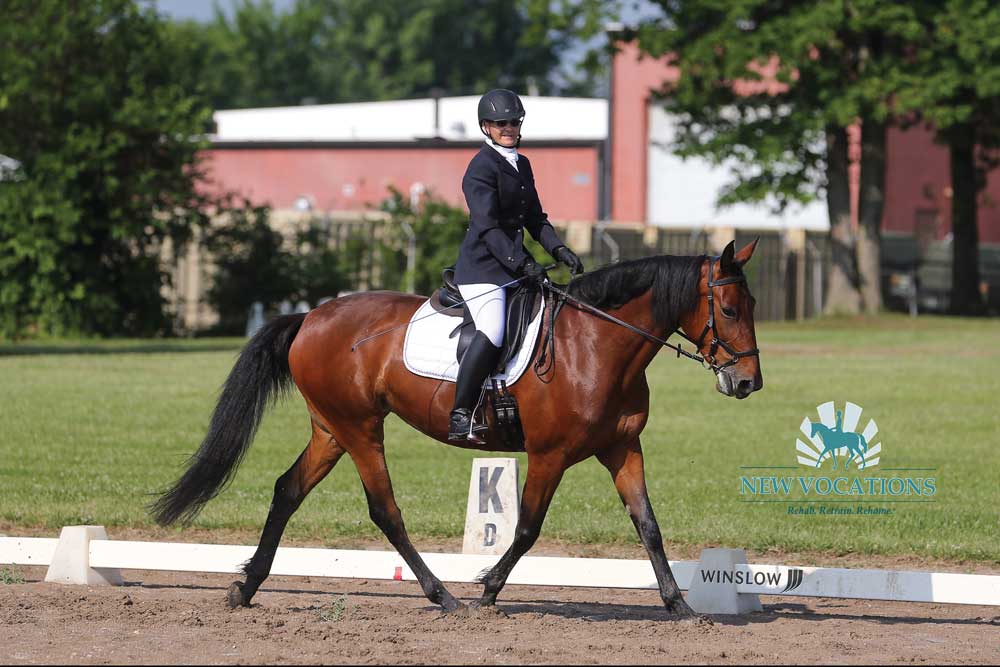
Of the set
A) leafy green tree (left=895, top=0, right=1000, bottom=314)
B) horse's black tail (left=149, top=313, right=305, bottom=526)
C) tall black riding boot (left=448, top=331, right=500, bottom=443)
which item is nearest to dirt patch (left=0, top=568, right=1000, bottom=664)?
horse's black tail (left=149, top=313, right=305, bottom=526)

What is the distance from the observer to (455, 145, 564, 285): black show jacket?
296 inches

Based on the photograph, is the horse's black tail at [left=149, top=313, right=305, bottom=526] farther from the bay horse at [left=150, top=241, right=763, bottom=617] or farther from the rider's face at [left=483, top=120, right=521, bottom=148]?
the rider's face at [left=483, top=120, right=521, bottom=148]

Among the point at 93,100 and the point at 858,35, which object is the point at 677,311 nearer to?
the point at 93,100

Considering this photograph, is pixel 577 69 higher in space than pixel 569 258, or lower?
higher

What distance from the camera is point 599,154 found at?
148 feet

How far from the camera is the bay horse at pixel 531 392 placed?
24.1 feet

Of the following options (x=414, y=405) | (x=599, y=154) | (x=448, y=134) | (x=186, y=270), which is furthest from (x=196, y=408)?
(x=448, y=134)

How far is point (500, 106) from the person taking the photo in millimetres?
7531

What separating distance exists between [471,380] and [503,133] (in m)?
1.33

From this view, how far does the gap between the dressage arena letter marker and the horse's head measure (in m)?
2.01

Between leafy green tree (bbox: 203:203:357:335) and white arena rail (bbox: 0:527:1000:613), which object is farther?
leafy green tree (bbox: 203:203:357:335)

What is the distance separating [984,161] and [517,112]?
1232 inches

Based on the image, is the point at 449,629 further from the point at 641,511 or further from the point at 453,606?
the point at 641,511

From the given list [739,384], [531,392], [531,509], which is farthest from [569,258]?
[531,509]
